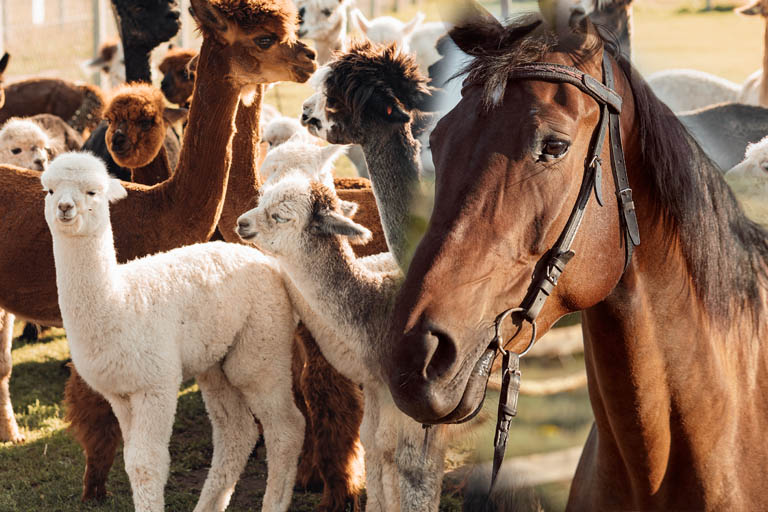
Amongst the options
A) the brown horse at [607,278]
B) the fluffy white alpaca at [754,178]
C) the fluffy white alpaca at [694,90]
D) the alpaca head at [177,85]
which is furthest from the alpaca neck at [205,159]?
the fluffy white alpaca at [694,90]

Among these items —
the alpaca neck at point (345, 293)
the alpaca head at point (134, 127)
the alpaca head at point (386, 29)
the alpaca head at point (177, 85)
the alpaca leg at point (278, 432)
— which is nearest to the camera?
the alpaca neck at point (345, 293)

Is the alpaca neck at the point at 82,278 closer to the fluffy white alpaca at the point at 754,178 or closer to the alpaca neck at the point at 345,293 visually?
Answer: the alpaca neck at the point at 345,293

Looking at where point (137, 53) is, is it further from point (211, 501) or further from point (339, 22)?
point (211, 501)

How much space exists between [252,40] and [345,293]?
1813 millimetres

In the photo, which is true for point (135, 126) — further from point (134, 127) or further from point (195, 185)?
point (195, 185)

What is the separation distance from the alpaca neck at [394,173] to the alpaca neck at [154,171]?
2.36 meters

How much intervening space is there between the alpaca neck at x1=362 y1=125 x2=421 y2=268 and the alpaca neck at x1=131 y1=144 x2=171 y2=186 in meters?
2.36

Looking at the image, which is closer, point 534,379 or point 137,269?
point 534,379

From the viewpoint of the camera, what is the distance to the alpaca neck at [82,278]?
3.99 metres

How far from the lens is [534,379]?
3.14m

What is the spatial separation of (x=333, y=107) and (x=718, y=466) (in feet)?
8.50

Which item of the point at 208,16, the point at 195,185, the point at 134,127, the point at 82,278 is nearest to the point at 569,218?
the point at 82,278

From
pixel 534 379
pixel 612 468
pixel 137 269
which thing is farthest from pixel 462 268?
pixel 137 269

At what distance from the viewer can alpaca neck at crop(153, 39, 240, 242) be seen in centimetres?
495
